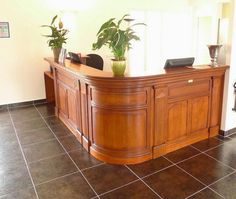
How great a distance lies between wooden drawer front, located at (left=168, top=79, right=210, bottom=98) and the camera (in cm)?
275

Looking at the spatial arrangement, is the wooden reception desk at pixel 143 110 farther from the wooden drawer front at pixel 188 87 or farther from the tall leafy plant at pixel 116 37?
the tall leafy plant at pixel 116 37

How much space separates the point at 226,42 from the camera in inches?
124

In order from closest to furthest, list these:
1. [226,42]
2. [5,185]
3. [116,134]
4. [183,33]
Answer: [5,185]
[116,134]
[226,42]
[183,33]

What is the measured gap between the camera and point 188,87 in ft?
9.44

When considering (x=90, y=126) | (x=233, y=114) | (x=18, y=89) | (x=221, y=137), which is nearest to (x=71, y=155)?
(x=90, y=126)

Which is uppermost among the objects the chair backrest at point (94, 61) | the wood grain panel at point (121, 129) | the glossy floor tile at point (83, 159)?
the chair backrest at point (94, 61)

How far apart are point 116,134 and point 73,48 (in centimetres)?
321

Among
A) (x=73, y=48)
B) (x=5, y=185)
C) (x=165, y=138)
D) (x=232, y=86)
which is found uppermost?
(x=73, y=48)

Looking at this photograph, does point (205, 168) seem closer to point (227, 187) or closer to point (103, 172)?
point (227, 187)

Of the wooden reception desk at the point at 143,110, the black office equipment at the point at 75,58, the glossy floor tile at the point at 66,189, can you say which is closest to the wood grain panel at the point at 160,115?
the wooden reception desk at the point at 143,110

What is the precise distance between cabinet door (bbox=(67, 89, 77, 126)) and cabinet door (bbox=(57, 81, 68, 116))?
196 millimetres

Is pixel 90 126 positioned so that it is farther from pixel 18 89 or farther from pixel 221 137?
pixel 18 89

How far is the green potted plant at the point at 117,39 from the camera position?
2.42 m

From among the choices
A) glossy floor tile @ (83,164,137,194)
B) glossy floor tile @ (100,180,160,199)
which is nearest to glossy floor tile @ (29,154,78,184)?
glossy floor tile @ (83,164,137,194)
